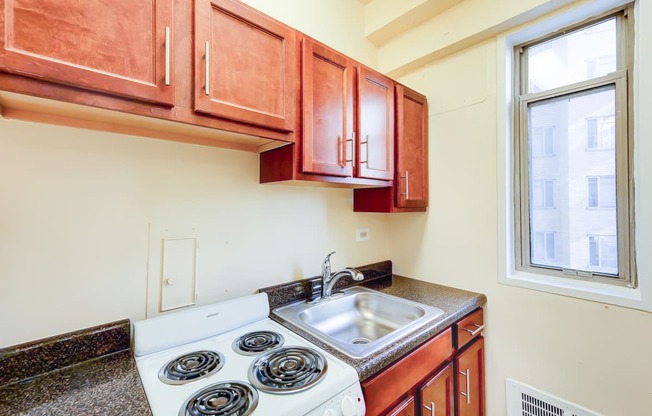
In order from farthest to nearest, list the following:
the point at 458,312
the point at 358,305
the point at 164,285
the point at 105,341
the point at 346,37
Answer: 1. the point at 346,37
2. the point at 358,305
3. the point at 458,312
4. the point at 164,285
5. the point at 105,341

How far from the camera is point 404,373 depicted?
42.3 inches

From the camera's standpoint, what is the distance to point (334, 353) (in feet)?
3.29

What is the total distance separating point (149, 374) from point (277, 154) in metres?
0.93

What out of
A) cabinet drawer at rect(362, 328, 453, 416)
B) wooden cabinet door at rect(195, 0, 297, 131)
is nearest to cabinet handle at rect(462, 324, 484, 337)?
cabinet drawer at rect(362, 328, 453, 416)

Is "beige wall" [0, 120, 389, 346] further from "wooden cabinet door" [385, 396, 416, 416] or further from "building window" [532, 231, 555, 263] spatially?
"building window" [532, 231, 555, 263]

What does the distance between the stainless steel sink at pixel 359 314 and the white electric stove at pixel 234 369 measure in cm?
23

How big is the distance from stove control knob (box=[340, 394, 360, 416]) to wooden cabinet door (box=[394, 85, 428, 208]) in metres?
1.05

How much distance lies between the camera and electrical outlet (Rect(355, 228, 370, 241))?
6.25 feet

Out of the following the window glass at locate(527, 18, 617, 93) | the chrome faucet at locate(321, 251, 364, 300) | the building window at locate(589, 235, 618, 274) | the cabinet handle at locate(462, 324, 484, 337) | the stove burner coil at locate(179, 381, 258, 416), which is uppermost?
the window glass at locate(527, 18, 617, 93)

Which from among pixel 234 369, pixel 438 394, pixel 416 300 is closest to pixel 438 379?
pixel 438 394

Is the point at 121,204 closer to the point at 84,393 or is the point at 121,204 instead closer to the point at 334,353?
the point at 84,393

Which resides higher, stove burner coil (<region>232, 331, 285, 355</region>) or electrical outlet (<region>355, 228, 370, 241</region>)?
electrical outlet (<region>355, 228, 370, 241</region>)

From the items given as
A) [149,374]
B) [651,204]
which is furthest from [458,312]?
[149,374]

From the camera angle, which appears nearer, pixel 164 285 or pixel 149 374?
pixel 149 374
